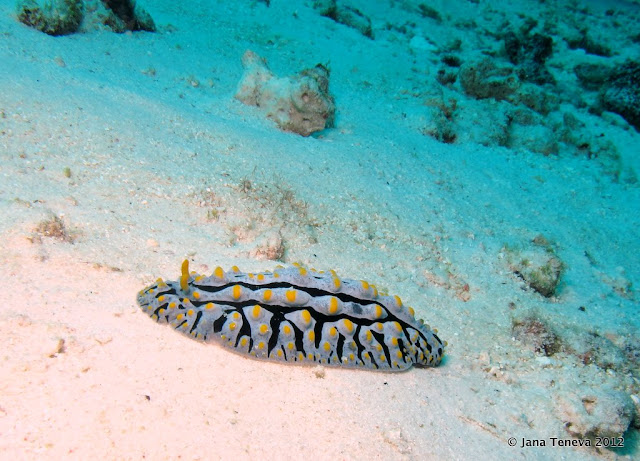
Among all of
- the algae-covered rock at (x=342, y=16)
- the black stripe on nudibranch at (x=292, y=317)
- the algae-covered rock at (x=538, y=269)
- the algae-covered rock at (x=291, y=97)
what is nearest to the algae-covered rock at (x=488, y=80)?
the algae-covered rock at (x=342, y=16)

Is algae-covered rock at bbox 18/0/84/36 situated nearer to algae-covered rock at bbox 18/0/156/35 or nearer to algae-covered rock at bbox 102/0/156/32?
algae-covered rock at bbox 18/0/156/35

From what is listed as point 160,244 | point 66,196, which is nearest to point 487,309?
point 160,244

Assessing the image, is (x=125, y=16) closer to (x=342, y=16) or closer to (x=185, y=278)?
(x=185, y=278)

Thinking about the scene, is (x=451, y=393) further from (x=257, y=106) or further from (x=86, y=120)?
(x=257, y=106)

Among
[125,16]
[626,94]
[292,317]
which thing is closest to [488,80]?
[626,94]

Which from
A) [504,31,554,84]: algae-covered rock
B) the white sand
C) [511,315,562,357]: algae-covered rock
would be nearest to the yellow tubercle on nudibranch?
the white sand
